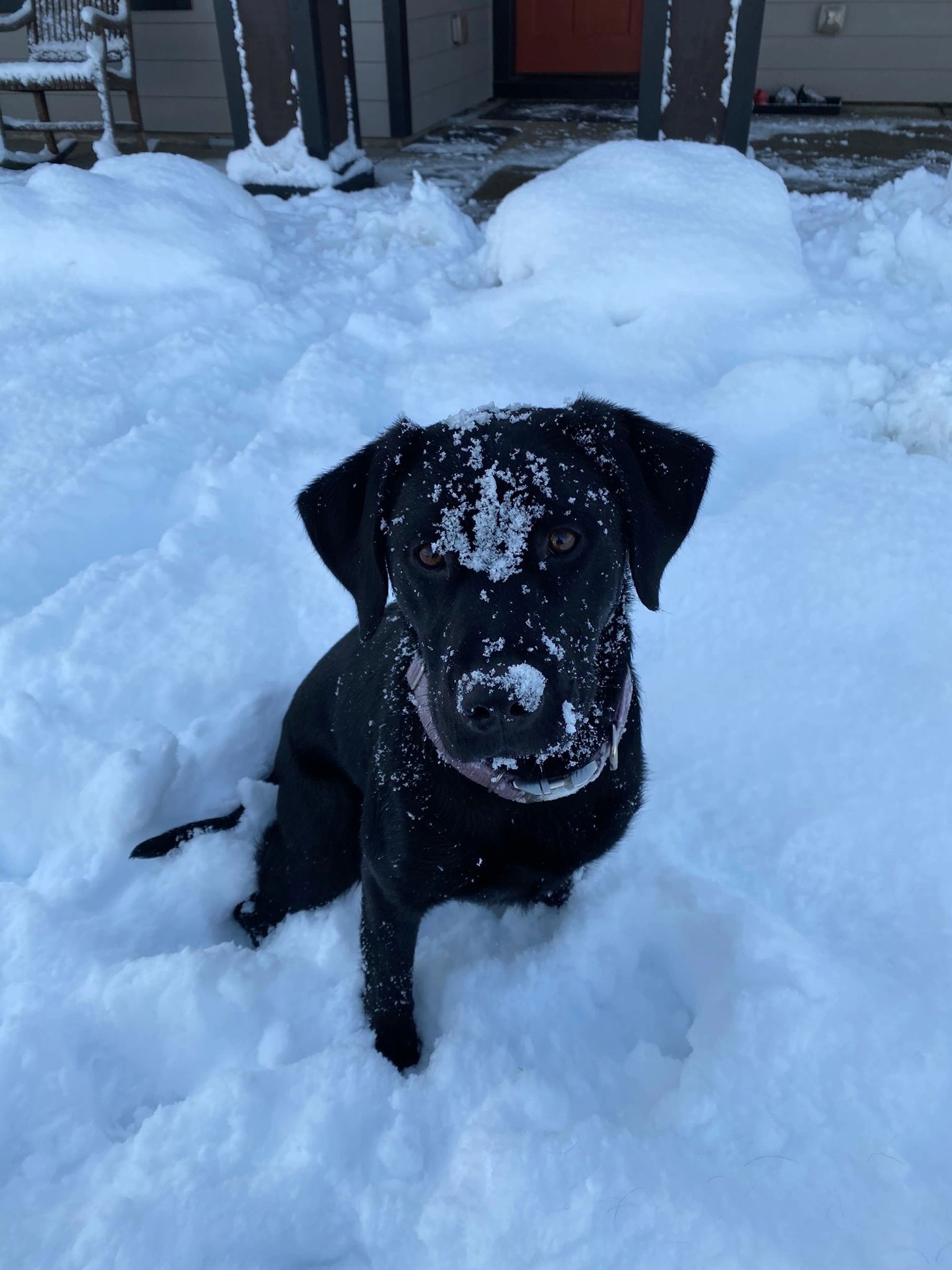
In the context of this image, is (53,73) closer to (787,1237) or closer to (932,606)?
(932,606)

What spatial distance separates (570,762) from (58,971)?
1.17 metres

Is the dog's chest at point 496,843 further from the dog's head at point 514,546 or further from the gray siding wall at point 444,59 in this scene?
the gray siding wall at point 444,59

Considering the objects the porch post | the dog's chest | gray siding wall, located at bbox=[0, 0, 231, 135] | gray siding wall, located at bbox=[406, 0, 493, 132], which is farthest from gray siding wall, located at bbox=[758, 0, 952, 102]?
the dog's chest

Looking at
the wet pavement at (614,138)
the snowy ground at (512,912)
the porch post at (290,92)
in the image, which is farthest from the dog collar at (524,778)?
the porch post at (290,92)

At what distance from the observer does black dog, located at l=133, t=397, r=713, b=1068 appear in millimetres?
1369

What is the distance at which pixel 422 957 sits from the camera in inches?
73.7

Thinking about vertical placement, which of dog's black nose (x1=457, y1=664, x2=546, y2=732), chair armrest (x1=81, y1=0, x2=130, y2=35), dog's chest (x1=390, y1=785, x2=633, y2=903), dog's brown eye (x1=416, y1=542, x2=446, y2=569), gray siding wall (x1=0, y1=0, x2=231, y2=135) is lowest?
dog's chest (x1=390, y1=785, x2=633, y2=903)

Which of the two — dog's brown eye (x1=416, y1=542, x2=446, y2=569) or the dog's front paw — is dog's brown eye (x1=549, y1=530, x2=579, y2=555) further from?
the dog's front paw

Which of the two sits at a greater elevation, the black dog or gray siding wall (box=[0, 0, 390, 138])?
gray siding wall (box=[0, 0, 390, 138])

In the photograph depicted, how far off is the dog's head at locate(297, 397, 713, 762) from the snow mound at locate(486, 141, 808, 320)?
2.65 metres

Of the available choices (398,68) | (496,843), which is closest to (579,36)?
(398,68)

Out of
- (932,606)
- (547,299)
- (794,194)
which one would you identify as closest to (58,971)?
(932,606)

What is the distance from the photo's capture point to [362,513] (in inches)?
63.1

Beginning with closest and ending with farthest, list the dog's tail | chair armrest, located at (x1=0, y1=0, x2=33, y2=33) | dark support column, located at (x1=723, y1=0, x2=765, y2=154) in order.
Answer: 1. the dog's tail
2. dark support column, located at (x1=723, y1=0, x2=765, y2=154)
3. chair armrest, located at (x1=0, y1=0, x2=33, y2=33)
